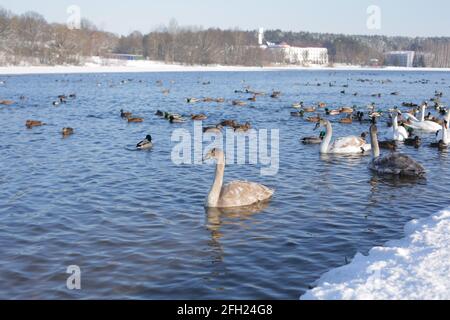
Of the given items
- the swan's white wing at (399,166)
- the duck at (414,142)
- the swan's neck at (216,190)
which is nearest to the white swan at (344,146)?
the duck at (414,142)

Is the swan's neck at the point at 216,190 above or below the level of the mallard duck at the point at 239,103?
below

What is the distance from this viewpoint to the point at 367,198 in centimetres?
1511

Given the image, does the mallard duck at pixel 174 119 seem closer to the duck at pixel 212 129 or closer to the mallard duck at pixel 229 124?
the mallard duck at pixel 229 124

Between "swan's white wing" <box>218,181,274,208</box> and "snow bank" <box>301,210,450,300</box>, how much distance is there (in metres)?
4.32

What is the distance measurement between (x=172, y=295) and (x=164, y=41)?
186 m

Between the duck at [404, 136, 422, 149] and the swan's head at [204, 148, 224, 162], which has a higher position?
the swan's head at [204, 148, 224, 162]

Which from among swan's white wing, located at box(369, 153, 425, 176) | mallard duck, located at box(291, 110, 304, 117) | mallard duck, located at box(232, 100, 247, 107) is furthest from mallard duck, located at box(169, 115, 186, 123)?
swan's white wing, located at box(369, 153, 425, 176)

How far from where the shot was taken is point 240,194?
14.1m

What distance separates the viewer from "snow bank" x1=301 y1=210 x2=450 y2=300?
773cm

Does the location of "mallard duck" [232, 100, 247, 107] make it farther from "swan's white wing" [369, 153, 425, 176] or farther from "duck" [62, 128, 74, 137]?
"swan's white wing" [369, 153, 425, 176]

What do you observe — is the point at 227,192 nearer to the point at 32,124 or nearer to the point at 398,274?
the point at 398,274

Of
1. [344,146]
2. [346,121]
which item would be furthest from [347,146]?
[346,121]

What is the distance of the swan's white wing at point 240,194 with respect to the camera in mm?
13992

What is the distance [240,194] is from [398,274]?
6168mm
